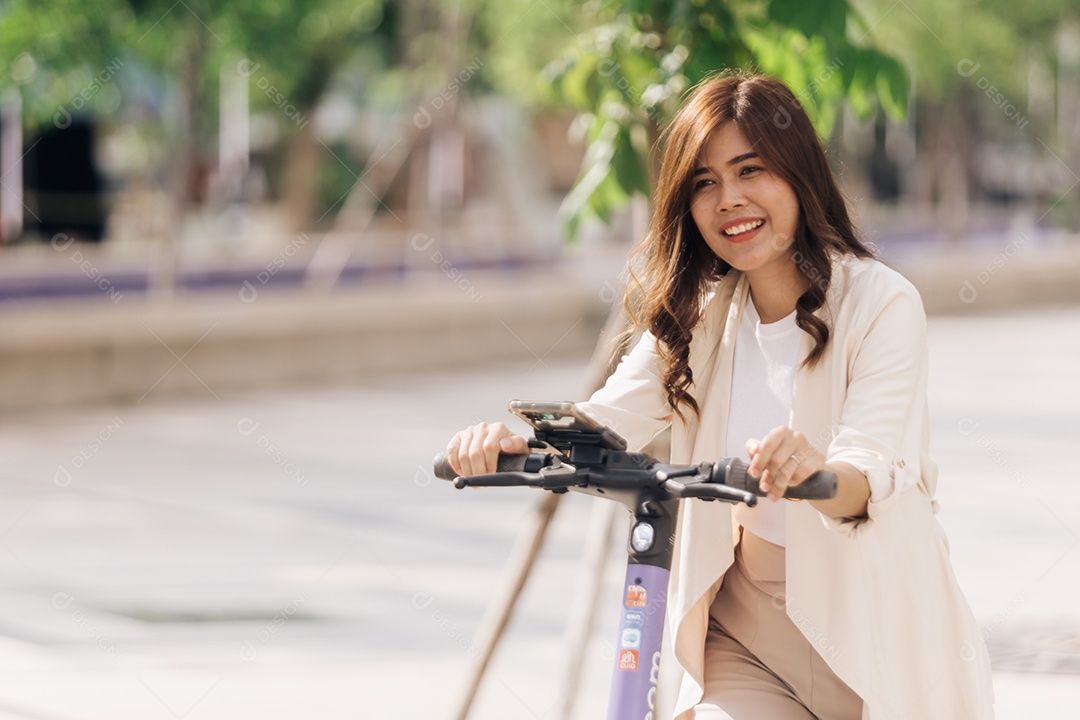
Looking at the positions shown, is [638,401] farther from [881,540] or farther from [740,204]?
[881,540]

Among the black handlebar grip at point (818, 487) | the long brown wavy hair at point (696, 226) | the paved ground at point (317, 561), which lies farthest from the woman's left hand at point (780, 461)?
the paved ground at point (317, 561)

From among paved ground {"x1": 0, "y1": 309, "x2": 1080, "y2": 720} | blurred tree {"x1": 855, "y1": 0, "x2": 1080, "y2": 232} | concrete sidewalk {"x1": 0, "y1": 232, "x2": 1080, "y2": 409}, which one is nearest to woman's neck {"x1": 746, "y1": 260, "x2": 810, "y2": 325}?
paved ground {"x1": 0, "y1": 309, "x2": 1080, "y2": 720}

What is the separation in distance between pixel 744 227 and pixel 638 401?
14.3 inches

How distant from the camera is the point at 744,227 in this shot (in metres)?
2.52

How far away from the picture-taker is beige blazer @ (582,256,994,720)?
2381mm

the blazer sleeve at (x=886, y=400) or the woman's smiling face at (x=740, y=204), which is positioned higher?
the woman's smiling face at (x=740, y=204)

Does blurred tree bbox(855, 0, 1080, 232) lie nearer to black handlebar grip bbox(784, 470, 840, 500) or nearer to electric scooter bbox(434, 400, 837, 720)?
electric scooter bbox(434, 400, 837, 720)

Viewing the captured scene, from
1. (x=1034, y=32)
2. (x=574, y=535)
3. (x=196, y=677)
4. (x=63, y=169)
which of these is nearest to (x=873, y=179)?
(x=1034, y=32)

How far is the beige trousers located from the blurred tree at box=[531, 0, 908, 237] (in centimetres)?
200

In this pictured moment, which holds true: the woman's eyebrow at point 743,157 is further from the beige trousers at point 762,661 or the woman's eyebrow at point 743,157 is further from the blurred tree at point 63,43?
the blurred tree at point 63,43

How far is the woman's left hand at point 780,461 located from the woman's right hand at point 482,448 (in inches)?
18.7

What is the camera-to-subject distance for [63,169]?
25828 millimetres

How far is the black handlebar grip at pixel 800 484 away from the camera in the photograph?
212 cm

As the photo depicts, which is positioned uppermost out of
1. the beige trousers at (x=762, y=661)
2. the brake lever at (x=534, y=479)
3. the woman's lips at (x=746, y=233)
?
the woman's lips at (x=746, y=233)
